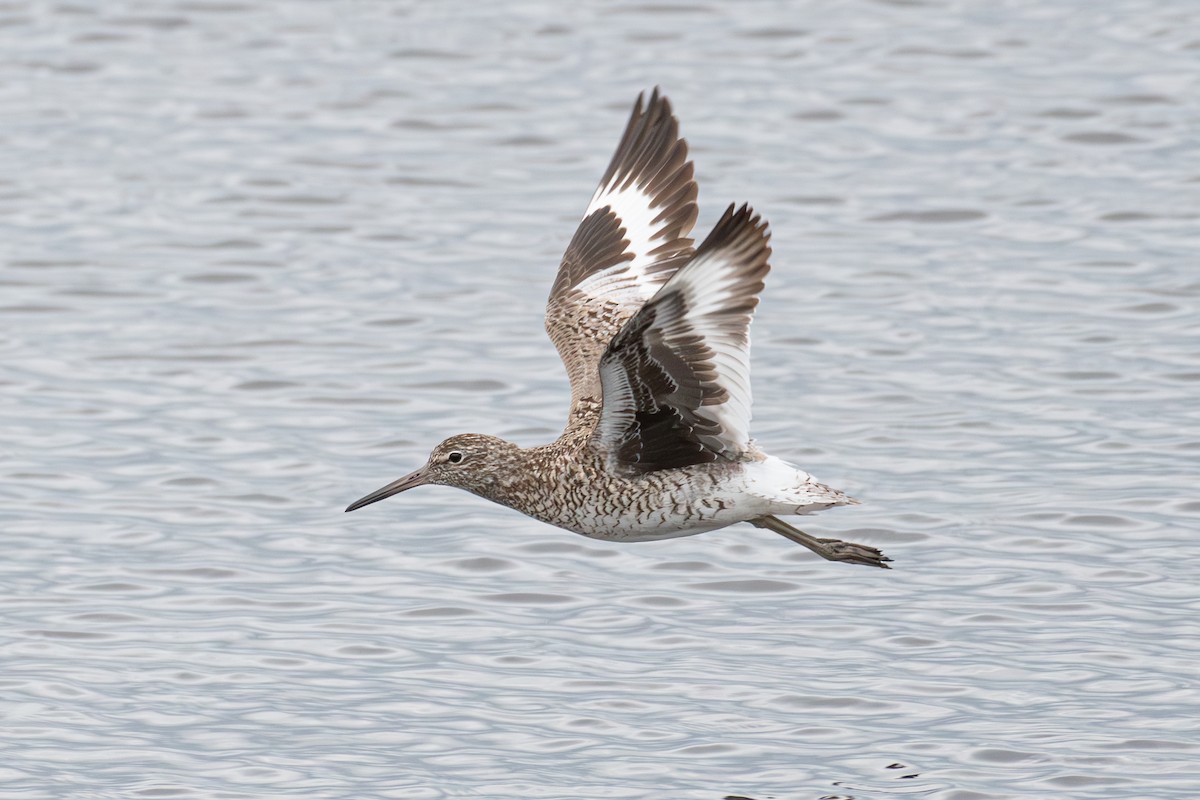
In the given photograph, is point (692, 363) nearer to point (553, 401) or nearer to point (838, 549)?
point (838, 549)

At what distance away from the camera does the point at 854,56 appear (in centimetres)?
2219

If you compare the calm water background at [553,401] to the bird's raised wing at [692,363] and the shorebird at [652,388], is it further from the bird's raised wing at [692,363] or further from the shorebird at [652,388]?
the bird's raised wing at [692,363]

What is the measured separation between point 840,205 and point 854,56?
12.4ft

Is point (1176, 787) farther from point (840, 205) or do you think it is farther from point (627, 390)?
point (840, 205)

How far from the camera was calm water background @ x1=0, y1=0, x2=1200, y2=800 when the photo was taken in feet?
35.5

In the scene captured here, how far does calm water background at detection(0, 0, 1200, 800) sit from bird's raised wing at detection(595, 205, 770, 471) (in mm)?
1363

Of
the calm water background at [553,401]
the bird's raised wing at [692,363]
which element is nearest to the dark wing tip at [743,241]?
the bird's raised wing at [692,363]

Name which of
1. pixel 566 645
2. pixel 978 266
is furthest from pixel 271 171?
pixel 566 645

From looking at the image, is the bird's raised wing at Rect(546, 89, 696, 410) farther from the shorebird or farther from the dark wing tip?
the dark wing tip

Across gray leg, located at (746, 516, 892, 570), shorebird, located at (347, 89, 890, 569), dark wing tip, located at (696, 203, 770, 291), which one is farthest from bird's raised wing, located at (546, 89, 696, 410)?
dark wing tip, located at (696, 203, 770, 291)

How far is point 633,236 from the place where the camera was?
12.1 meters

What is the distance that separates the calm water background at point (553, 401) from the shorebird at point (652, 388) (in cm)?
99

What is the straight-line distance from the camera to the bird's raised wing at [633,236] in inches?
467

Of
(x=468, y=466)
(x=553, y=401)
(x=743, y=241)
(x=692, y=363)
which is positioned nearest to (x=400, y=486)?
(x=468, y=466)
